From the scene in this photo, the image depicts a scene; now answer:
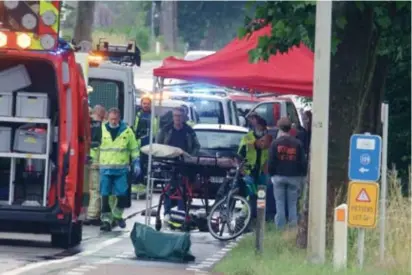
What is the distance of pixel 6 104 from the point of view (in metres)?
16.0

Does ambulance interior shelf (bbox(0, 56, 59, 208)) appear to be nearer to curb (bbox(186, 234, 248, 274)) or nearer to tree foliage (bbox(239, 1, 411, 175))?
curb (bbox(186, 234, 248, 274))

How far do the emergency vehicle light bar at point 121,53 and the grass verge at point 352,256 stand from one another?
700 centimetres

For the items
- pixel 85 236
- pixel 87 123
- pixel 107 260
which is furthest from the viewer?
pixel 85 236

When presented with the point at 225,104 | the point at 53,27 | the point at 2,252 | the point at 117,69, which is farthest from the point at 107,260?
the point at 225,104

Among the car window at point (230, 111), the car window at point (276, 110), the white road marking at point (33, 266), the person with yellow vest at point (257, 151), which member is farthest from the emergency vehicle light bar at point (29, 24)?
the car window at point (276, 110)

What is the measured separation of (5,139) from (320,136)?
4.36 m

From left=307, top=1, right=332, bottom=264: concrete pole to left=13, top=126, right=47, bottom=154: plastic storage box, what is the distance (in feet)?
12.1

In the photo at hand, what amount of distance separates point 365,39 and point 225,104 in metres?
14.2

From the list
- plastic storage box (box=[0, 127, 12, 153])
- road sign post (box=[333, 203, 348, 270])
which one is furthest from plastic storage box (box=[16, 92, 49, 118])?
road sign post (box=[333, 203, 348, 270])

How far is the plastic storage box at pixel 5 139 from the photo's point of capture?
16.1 meters

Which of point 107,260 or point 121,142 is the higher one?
point 121,142

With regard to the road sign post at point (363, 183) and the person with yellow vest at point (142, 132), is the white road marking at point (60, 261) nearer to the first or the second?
the road sign post at point (363, 183)

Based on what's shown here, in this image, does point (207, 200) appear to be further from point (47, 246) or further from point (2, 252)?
point (2, 252)

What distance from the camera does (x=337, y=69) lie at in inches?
608
